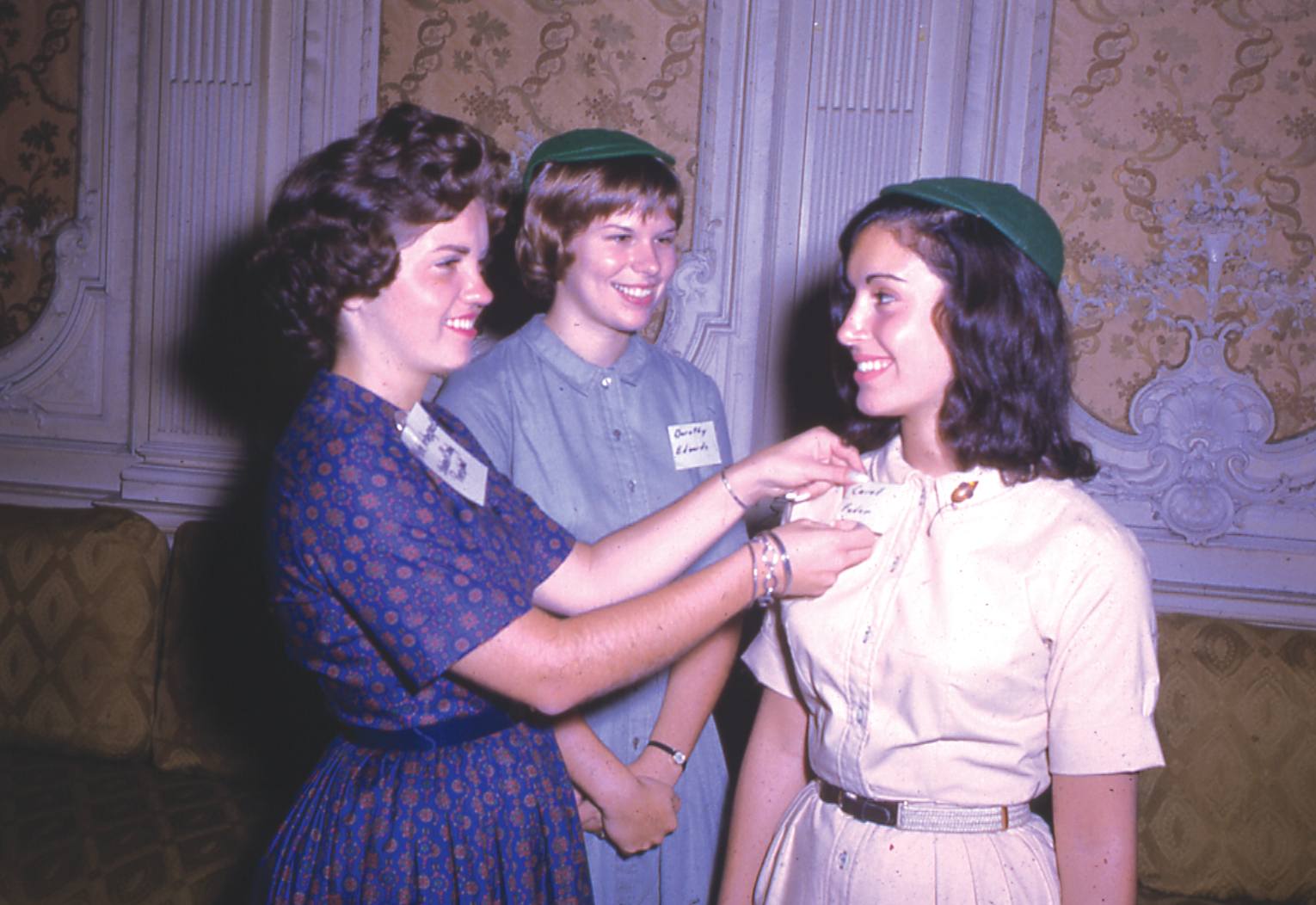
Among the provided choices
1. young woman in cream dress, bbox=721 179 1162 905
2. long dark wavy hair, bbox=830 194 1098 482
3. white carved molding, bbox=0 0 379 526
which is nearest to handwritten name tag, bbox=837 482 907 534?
young woman in cream dress, bbox=721 179 1162 905

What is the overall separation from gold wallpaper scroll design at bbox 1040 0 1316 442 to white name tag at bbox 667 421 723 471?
1215 mm

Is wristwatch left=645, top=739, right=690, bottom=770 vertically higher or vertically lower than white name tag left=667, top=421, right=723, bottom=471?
lower

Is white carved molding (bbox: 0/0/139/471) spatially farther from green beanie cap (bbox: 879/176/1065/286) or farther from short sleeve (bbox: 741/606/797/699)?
green beanie cap (bbox: 879/176/1065/286)

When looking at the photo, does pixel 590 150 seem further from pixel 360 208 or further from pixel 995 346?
pixel 995 346

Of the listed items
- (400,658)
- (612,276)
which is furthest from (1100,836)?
(612,276)

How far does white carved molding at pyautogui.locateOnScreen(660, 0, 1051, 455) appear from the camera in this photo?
271 cm

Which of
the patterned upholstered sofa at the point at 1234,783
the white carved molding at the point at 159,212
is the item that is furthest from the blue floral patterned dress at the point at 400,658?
the white carved molding at the point at 159,212

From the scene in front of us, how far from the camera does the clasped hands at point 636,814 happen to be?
1.72 metres

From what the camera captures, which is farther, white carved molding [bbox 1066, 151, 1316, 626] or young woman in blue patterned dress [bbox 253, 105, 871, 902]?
white carved molding [bbox 1066, 151, 1316, 626]

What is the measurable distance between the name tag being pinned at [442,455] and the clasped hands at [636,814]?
2.02 feet

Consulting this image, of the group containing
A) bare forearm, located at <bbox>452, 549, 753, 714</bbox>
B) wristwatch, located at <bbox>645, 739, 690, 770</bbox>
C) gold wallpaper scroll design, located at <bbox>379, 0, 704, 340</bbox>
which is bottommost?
wristwatch, located at <bbox>645, 739, 690, 770</bbox>

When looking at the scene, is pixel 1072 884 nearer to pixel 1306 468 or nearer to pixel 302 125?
pixel 1306 468

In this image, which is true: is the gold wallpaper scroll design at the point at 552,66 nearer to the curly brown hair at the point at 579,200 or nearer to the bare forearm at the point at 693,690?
the curly brown hair at the point at 579,200

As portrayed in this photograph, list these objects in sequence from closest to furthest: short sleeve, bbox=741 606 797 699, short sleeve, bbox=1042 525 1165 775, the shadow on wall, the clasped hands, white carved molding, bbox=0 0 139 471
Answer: short sleeve, bbox=1042 525 1165 775 < short sleeve, bbox=741 606 797 699 < the clasped hands < the shadow on wall < white carved molding, bbox=0 0 139 471
